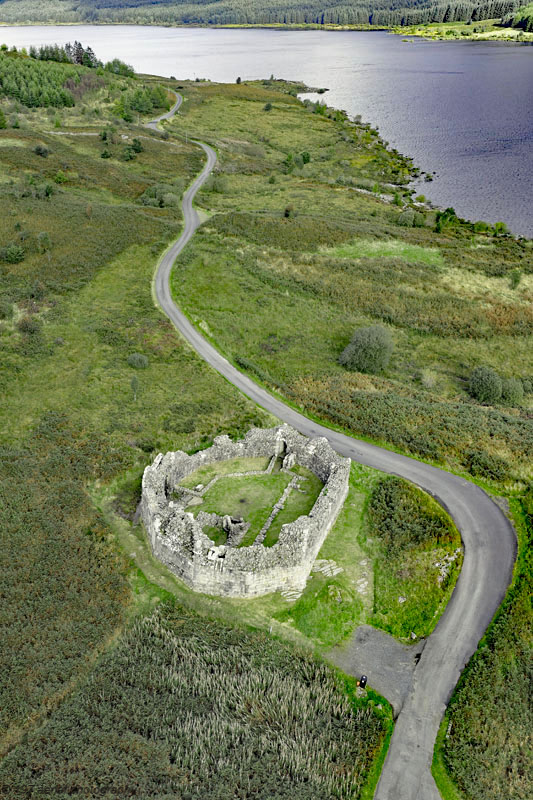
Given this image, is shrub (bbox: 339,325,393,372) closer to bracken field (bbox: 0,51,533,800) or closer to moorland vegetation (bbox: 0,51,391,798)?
bracken field (bbox: 0,51,533,800)

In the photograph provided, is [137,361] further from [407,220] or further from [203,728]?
[407,220]

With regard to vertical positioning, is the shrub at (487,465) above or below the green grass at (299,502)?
above

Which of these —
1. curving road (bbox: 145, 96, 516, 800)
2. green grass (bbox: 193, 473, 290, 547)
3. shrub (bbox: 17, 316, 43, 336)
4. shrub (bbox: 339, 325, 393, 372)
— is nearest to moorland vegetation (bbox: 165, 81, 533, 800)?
curving road (bbox: 145, 96, 516, 800)

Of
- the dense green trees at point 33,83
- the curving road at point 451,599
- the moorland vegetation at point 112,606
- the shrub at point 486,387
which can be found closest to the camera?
the moorland vegetation at point 112,606

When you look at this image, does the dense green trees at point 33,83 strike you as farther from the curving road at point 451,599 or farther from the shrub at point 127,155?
the curving road at point 451,599

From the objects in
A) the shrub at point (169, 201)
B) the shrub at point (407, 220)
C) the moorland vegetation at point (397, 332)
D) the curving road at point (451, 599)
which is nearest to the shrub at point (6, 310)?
the moorland vegetation at point (397, 332)

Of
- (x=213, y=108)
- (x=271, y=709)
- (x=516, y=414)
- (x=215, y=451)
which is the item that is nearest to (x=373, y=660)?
(x=271, y=709)

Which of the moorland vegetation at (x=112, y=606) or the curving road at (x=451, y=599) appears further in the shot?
the curving road at (x=451, y=599)

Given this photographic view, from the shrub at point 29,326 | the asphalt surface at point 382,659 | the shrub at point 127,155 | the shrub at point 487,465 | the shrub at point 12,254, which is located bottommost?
the asphalt surface at point 382,659
